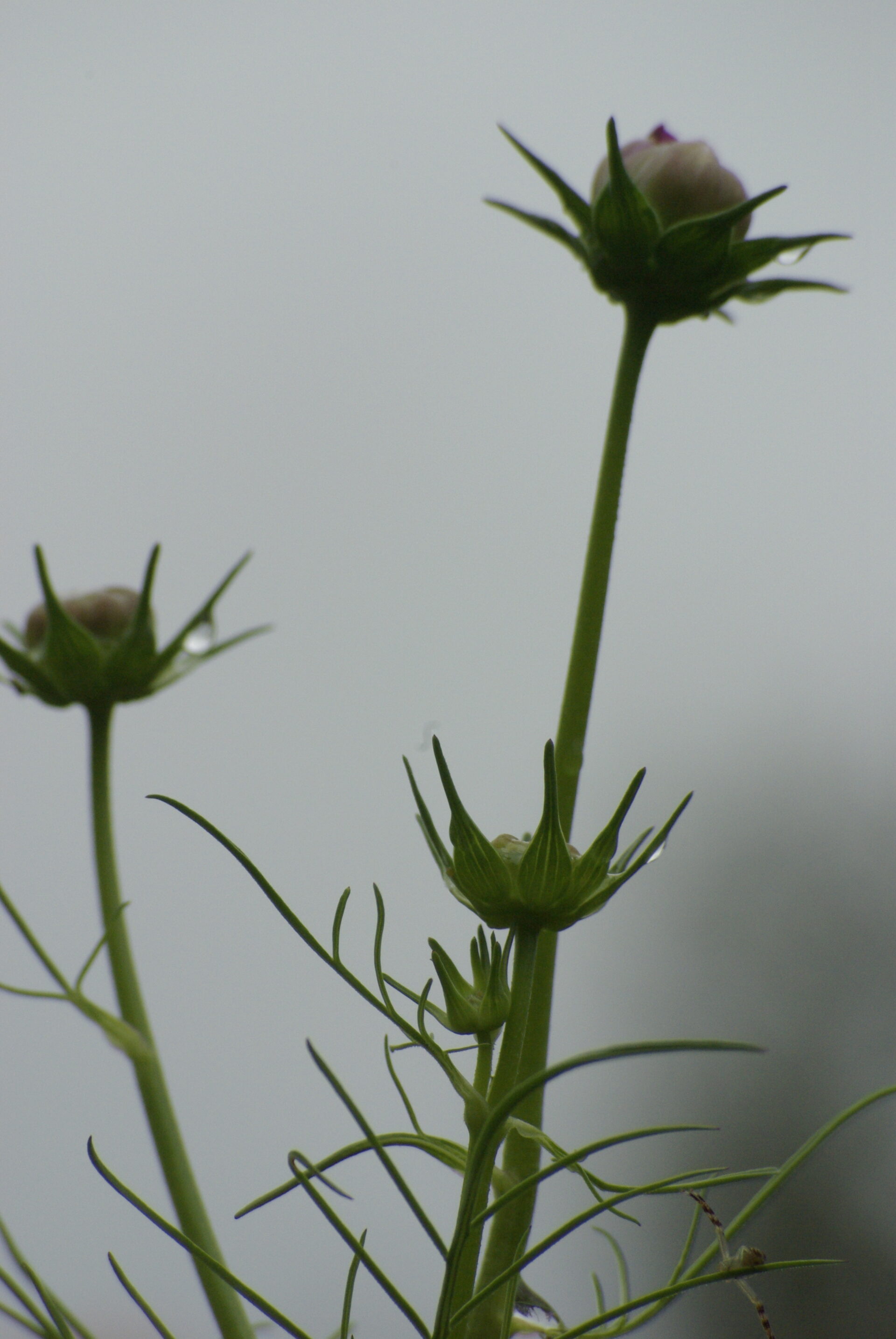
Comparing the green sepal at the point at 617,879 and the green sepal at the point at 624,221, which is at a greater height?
the green sepal at the point at 624,221

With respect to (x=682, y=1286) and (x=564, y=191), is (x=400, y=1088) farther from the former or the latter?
(x=564, y=191)

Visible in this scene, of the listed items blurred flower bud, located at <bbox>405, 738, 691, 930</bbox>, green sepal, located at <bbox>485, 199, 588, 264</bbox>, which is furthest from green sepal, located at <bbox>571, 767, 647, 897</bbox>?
green sepal, located at <bbox>485, 199, 588, 264</bbox>

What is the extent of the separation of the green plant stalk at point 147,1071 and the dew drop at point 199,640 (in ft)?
0.06

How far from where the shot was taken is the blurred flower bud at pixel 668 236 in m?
0.16

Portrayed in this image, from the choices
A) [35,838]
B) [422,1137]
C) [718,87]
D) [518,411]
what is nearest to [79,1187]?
[35,838]

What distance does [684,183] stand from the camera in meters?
0.16

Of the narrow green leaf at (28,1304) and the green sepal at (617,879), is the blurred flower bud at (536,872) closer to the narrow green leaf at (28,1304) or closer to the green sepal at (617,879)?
the green sepal at (617,879)

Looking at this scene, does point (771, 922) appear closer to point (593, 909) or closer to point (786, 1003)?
point (786, 1003)

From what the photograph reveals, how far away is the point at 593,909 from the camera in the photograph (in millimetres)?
132

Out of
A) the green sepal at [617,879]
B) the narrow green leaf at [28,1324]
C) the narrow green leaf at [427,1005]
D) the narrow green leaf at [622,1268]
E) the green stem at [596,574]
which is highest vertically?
the green stem at [596,574]

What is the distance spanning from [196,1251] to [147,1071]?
39mm

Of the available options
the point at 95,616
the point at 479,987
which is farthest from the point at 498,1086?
the point at 95,616

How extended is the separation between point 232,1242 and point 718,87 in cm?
79

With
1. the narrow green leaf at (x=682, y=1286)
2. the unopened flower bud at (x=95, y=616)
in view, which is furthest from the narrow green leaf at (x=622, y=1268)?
the unopened flower bud at (x=95, y=616)
